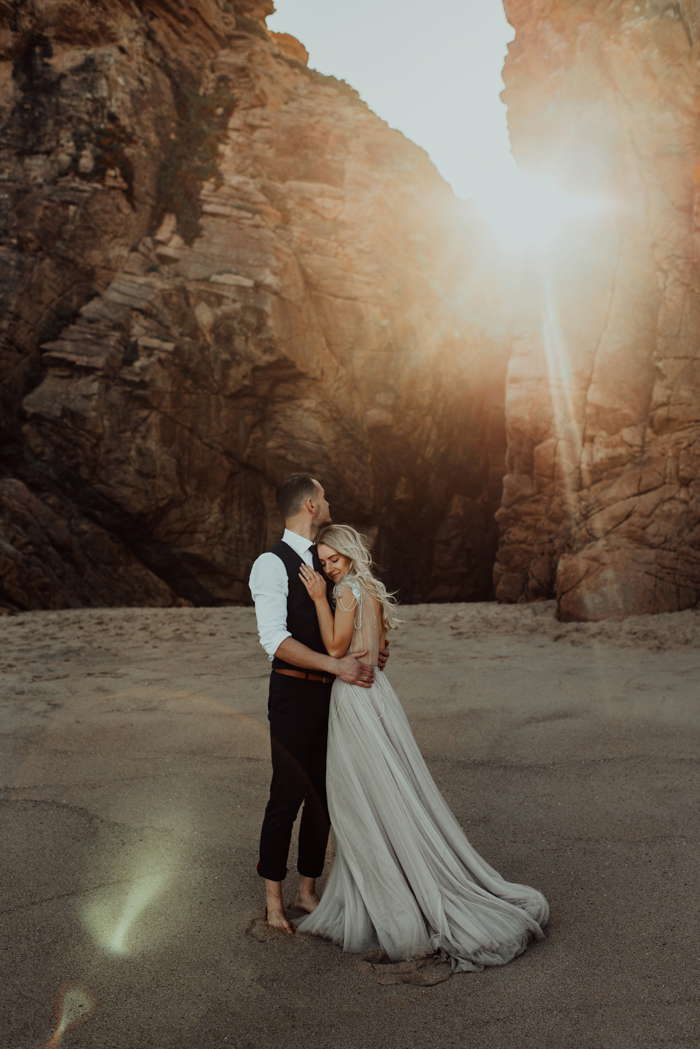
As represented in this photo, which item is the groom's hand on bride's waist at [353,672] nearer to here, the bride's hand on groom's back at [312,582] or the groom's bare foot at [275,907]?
the bride's hand on groom's back at [312,582]

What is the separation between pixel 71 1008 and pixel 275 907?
2.59 feet

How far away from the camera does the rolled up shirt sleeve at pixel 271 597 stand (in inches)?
109

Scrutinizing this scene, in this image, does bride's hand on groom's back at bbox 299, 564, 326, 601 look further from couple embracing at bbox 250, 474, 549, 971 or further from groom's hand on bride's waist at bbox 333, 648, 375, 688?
groom's hand on bride's waist at bbox 333, 648, 375, 688

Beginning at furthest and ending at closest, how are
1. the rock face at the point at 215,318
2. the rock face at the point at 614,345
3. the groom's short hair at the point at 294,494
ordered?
the rock face at the point at 215,318, the rock face at the point at 614,345, the groom's short hair at the point at 294,494

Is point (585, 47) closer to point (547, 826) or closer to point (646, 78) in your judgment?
point (646, 78)

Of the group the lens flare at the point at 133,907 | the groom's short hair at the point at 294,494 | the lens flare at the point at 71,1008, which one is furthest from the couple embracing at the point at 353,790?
the lens flare at the point at 71,1008

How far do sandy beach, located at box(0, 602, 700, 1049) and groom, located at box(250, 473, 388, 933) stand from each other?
0.40 meters

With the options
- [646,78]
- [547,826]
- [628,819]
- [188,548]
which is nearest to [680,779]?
[628,819]

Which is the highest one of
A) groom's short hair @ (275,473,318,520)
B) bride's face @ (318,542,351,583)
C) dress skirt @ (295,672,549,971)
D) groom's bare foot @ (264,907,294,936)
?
groom's short hair @ (275,473,318,520)

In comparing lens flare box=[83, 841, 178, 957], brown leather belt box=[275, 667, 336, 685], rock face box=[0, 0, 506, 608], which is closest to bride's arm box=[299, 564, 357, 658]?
brown leather belt box=[275, 667, 336, 685]

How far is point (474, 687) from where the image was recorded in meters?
6.05

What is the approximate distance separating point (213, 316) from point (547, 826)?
12179mm

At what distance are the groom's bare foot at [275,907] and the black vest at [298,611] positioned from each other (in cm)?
86

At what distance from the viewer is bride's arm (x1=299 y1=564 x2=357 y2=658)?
279 cm
